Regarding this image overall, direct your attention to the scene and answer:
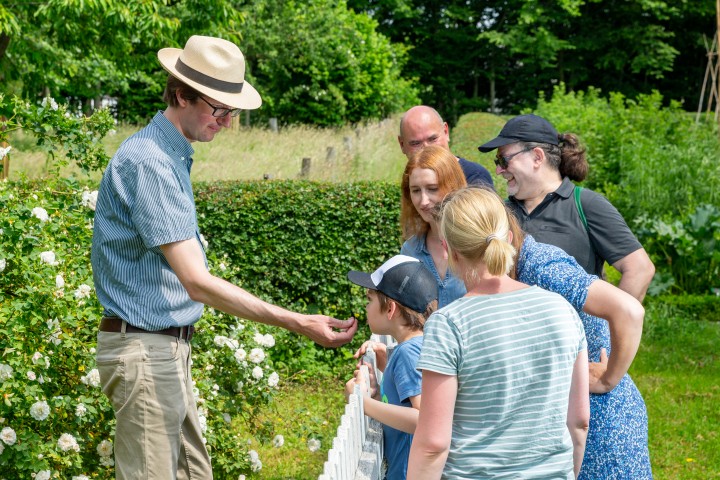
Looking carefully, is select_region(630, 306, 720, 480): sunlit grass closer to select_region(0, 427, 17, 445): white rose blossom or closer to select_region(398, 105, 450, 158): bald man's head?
select_region(398, 105, 450, 158): bald man's head

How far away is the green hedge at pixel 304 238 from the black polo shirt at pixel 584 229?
428cm

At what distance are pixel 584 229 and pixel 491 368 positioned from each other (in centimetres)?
136

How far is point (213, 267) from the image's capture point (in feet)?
17.1

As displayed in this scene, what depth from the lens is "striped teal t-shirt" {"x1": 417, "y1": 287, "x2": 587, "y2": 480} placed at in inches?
86.6

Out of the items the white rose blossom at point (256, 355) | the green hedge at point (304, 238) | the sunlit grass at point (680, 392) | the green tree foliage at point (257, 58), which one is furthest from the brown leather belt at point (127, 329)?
the green tree foliage at point (257, 58)

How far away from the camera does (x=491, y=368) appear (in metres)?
2.21

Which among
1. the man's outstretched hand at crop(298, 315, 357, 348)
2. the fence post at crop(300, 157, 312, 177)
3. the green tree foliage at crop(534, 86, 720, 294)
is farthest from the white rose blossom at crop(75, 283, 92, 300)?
the fence post at crop(300, 157, 312, 177)

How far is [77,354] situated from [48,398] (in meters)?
→ 0.24

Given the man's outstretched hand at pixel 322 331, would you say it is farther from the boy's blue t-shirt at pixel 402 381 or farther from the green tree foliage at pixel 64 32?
the green tree foliage at pixel 64 32

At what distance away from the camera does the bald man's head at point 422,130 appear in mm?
4715

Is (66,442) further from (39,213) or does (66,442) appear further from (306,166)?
(306,166)

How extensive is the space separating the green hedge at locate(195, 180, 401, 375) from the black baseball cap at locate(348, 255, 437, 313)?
4659mm

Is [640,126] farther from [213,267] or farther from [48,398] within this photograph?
[48,398]

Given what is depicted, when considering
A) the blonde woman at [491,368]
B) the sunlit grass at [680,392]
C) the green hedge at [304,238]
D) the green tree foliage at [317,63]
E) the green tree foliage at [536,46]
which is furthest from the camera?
the green tree foliage at [536,46]
